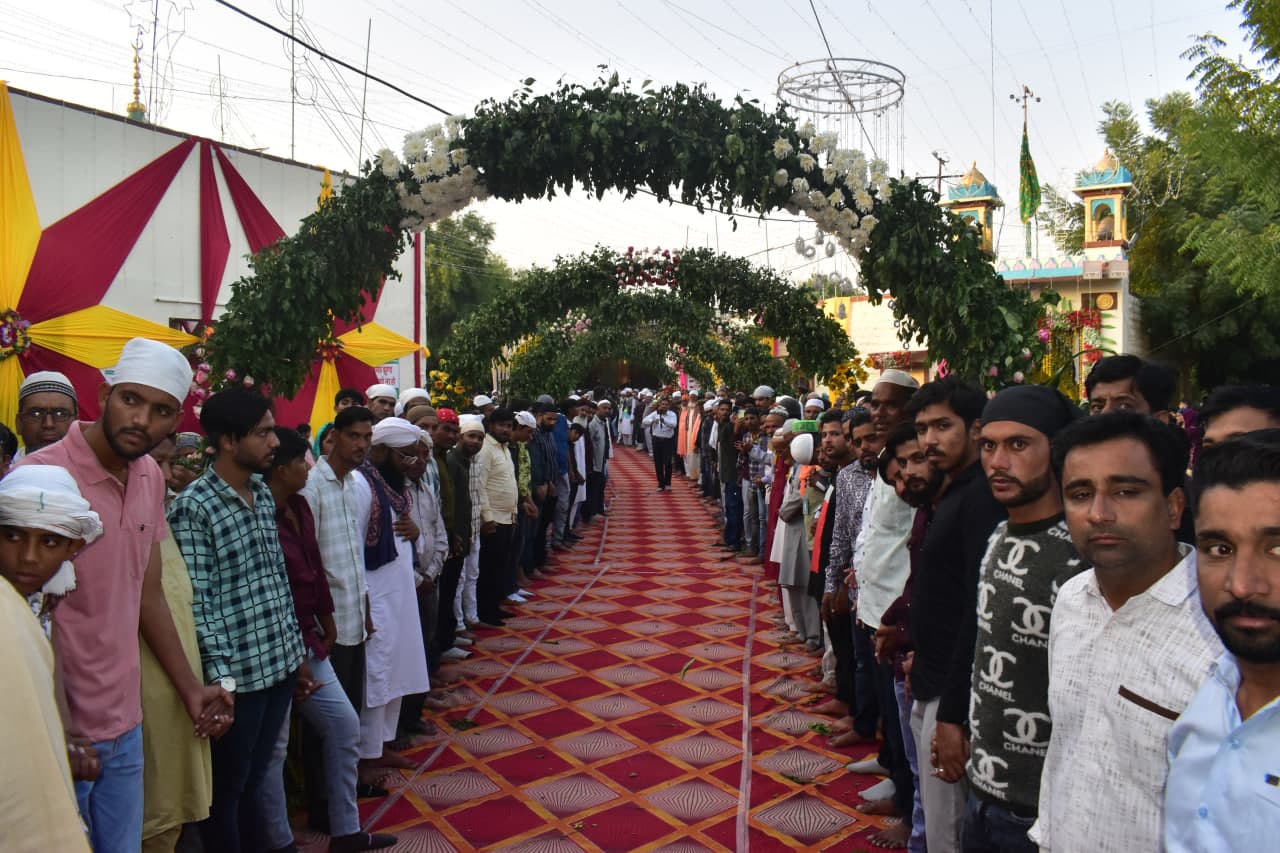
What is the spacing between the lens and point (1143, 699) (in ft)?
5.21

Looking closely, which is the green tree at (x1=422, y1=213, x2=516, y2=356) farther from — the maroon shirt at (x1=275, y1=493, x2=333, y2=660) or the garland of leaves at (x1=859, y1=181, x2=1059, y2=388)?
the maroon shirt at (x1=275, y1=493, x2=333, y2=660)

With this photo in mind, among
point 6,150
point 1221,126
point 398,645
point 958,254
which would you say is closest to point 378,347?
point 6,150

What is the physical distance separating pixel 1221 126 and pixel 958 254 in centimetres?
175

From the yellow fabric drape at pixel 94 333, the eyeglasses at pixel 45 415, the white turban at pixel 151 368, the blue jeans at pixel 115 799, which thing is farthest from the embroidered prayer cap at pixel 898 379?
the yellow fabric drape at pixel 94 333

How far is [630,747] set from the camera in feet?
15.0

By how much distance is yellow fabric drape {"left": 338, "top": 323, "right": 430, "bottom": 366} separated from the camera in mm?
8727

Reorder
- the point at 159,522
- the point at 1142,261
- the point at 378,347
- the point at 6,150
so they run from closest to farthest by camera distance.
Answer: the point at 159,522 → the point at 6,150 → the point at 378,347 → the point at 1142,261

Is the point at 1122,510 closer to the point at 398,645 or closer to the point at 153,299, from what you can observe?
the point at 398,645

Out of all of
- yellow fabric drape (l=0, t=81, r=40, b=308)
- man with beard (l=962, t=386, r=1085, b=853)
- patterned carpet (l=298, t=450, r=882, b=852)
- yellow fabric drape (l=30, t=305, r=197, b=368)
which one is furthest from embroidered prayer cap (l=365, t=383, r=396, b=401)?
man with beard (l=962, t=386, r=1085, b=853)

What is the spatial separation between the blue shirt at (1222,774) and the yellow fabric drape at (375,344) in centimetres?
807

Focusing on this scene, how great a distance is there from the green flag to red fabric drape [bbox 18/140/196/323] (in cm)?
1473

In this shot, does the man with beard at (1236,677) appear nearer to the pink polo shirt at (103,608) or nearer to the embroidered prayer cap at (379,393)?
the pink polo shirt at (103,608)

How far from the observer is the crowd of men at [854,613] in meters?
1.39

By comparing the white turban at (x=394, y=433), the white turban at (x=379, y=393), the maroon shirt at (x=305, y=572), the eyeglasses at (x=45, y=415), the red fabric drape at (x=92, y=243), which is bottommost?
the maroon shirt at (x=305, y=572)
